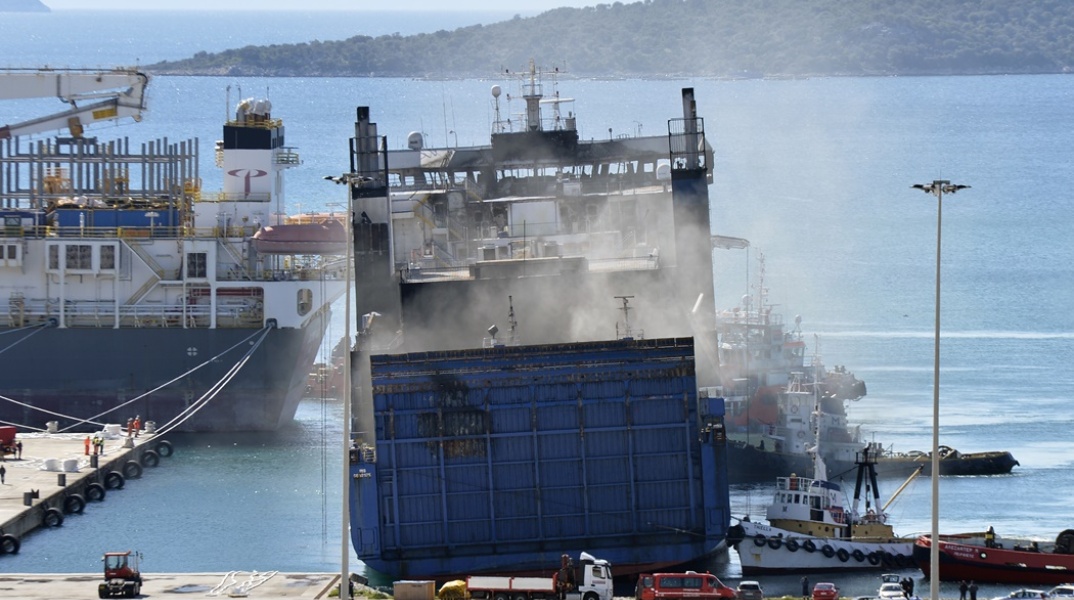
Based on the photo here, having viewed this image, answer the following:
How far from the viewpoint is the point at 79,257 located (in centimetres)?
7381

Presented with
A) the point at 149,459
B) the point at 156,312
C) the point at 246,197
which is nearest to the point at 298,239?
the point at 246,197

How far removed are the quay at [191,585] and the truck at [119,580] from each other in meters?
0.36

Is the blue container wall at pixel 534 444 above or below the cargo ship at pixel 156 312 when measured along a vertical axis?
below

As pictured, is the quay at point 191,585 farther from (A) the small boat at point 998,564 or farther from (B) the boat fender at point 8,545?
(A) the small boat at point 998,564

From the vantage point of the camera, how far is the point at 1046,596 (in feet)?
140

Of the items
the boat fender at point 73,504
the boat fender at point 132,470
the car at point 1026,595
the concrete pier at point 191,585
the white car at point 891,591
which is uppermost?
the boat fender at point 132,470

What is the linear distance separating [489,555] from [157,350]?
28.1 meters

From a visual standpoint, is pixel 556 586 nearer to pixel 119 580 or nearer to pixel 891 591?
pixel 891 591

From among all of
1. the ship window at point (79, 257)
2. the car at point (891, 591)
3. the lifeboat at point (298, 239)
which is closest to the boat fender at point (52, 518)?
the lifeboat at point (298, 239)

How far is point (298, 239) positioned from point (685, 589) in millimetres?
31681

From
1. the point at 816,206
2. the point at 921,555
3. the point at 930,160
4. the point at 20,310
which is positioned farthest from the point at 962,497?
the point at 930,160

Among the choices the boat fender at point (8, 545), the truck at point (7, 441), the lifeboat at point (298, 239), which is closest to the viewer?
the boat fender at point (8, 545)

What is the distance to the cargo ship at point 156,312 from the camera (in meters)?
73.1

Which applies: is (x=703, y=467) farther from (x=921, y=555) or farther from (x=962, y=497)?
(x=962, y=497)
